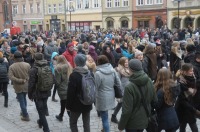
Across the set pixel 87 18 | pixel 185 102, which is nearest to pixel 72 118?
pixel 185 102

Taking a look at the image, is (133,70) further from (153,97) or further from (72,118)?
(72,118)

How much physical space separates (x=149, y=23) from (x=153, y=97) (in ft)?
111

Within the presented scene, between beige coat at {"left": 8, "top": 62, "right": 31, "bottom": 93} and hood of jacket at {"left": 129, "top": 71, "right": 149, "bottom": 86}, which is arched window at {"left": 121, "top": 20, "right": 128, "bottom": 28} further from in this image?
hood of jacket at {"left": 129, "top": 71, "right": 149, "bottom": 86}

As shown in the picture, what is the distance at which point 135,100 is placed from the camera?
4.40m

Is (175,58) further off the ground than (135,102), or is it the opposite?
(175,58)

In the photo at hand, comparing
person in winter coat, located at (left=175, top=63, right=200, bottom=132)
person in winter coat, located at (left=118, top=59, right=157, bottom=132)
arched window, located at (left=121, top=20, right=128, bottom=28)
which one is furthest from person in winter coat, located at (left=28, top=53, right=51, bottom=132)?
arched window, located at (left=121, top=20, right=128, bottom=28)

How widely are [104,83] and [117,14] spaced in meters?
36.4

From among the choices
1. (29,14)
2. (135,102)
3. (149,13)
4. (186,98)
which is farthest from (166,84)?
(29,14)

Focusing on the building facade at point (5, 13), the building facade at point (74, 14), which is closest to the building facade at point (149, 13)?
the building facade at point (74, 14)

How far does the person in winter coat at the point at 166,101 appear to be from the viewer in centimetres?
470

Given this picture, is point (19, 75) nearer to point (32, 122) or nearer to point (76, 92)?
point (32, 122)

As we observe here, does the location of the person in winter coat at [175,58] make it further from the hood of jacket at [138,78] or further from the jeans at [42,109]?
the hood of jacket at [138,78]

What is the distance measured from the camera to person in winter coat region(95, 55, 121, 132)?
5.89 m

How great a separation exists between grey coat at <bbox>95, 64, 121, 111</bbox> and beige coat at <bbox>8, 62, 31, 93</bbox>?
2.19 metres
